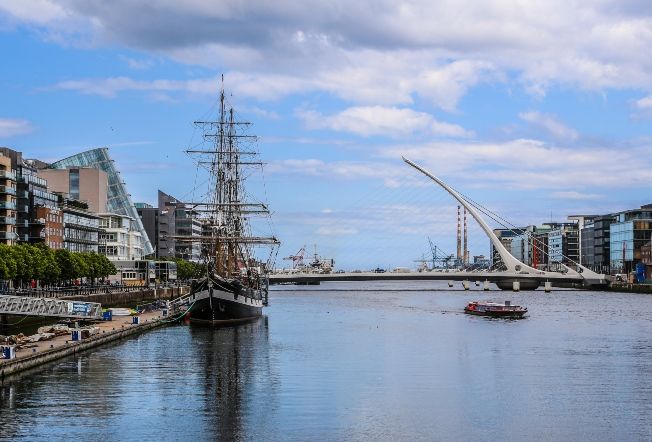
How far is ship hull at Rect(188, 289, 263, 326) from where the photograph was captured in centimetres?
8482

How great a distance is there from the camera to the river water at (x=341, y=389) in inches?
1361

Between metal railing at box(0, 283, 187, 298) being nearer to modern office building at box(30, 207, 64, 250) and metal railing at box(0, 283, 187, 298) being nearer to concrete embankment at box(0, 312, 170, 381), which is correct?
concrete embankment at box(0, 312, 170, 381)

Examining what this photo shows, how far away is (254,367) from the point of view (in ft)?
171

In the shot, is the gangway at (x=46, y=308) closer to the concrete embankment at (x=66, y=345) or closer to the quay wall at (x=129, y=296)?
the concrete embankment at (x=66, y=345)

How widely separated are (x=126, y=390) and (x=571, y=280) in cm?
15679

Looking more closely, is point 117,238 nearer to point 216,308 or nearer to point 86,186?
point 86,186

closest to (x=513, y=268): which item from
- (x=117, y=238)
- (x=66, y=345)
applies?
(x=117, y=238)

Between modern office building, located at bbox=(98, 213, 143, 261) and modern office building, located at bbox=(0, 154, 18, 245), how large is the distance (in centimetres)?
5073

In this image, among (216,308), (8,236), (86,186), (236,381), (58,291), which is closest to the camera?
(236,381)

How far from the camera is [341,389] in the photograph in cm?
4347

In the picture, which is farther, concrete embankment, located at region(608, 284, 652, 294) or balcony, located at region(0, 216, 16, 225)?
concrete embankment, located at region(608, 284, 652, 294)

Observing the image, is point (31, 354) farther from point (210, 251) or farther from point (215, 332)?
point (210, 251)

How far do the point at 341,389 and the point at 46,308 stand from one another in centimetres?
3031

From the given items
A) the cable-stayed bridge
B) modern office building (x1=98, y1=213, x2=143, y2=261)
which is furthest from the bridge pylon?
modern office building (x1=98, y1=213, x2=143, y2=261)
